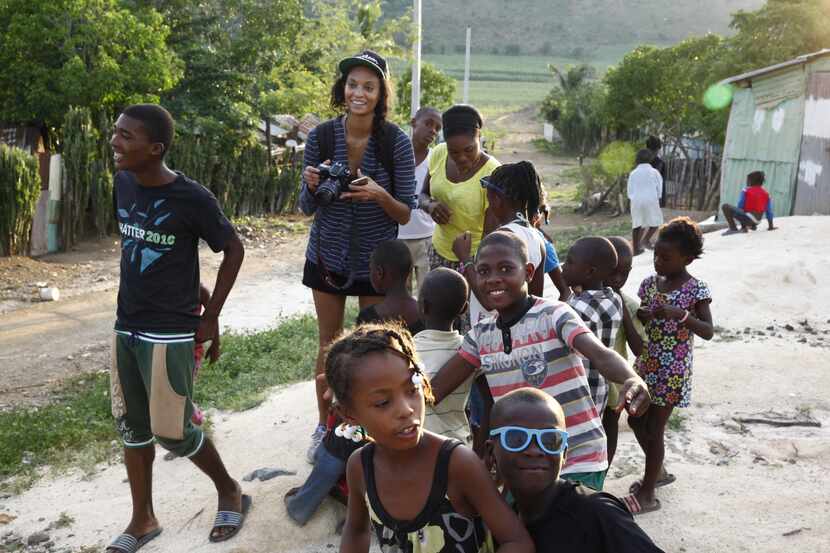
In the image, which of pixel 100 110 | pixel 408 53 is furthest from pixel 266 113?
pixel 408 53

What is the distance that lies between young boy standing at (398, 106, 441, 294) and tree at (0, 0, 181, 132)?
846cm

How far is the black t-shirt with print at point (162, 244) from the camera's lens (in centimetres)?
347

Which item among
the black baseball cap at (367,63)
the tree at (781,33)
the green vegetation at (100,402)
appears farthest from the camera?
the tree at (781,33)

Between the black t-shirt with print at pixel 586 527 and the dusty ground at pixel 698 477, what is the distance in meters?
1.64

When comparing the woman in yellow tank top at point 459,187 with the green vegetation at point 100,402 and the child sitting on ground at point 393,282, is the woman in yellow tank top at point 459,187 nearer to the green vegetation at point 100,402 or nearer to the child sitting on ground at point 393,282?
the child sitting on ground at point 393,282

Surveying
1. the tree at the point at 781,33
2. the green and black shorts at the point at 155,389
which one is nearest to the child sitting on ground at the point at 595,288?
the green and black shorts at the point at 155,389

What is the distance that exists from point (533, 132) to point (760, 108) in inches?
1188

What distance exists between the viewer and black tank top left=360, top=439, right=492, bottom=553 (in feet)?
7.33

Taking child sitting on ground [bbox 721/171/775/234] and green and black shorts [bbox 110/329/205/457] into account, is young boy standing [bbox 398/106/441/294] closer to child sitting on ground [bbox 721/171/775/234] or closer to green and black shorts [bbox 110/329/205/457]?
green and black shorts [bbox 110/329/205/457]

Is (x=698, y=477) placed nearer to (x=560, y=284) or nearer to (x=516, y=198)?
(x=560, y=284)

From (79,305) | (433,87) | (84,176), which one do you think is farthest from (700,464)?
(433,87)

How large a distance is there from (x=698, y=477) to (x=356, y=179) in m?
2.21

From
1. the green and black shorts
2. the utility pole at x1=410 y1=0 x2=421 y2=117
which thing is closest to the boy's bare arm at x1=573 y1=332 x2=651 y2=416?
the green and black shorts

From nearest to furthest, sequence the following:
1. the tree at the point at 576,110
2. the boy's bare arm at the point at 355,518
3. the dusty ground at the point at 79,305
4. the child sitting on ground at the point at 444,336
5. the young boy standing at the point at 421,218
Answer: the boy's bare arm at the point at 355,518
the child sitting on ground at the point at 444,336
the young boy standing at the point at 421,218
the dusty ground at the point at 79,305
the tree at the point at 576,110
